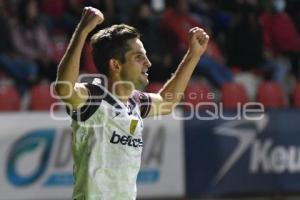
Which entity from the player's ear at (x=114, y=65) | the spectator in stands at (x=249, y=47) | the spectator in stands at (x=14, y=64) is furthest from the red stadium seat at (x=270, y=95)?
the player's ear at (x=114, y=65)

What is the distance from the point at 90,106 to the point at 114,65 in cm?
27

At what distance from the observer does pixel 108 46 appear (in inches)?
157

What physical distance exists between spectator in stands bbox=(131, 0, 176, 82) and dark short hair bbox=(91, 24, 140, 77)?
7.00 metres

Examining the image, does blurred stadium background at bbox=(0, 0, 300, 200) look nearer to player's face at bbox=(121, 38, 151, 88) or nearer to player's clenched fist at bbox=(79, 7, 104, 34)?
player's face at bbox=(121, 38, 151, 88)

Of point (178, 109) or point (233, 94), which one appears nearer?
point (178, 109)

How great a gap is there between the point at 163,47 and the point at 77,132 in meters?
7.48

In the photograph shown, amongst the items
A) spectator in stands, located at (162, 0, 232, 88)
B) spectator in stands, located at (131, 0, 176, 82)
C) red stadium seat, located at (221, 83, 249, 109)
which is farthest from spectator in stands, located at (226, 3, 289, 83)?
spectator in stands, located at (131, 0, 176, 82)

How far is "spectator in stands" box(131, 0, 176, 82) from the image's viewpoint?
36.4 ft

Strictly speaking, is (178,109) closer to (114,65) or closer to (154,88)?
(154,88)

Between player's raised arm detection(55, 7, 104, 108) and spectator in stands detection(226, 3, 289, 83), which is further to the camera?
spectator in stands detection(226, 3, 289, 83)

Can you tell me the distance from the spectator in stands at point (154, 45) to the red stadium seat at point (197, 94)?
51cm

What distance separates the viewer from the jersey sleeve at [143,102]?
4363 millimetres

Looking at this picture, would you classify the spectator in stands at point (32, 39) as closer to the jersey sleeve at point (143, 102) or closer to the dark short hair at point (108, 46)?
the jersey sleeve at point (143, 102)

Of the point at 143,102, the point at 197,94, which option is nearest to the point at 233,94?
the point at 197,94
